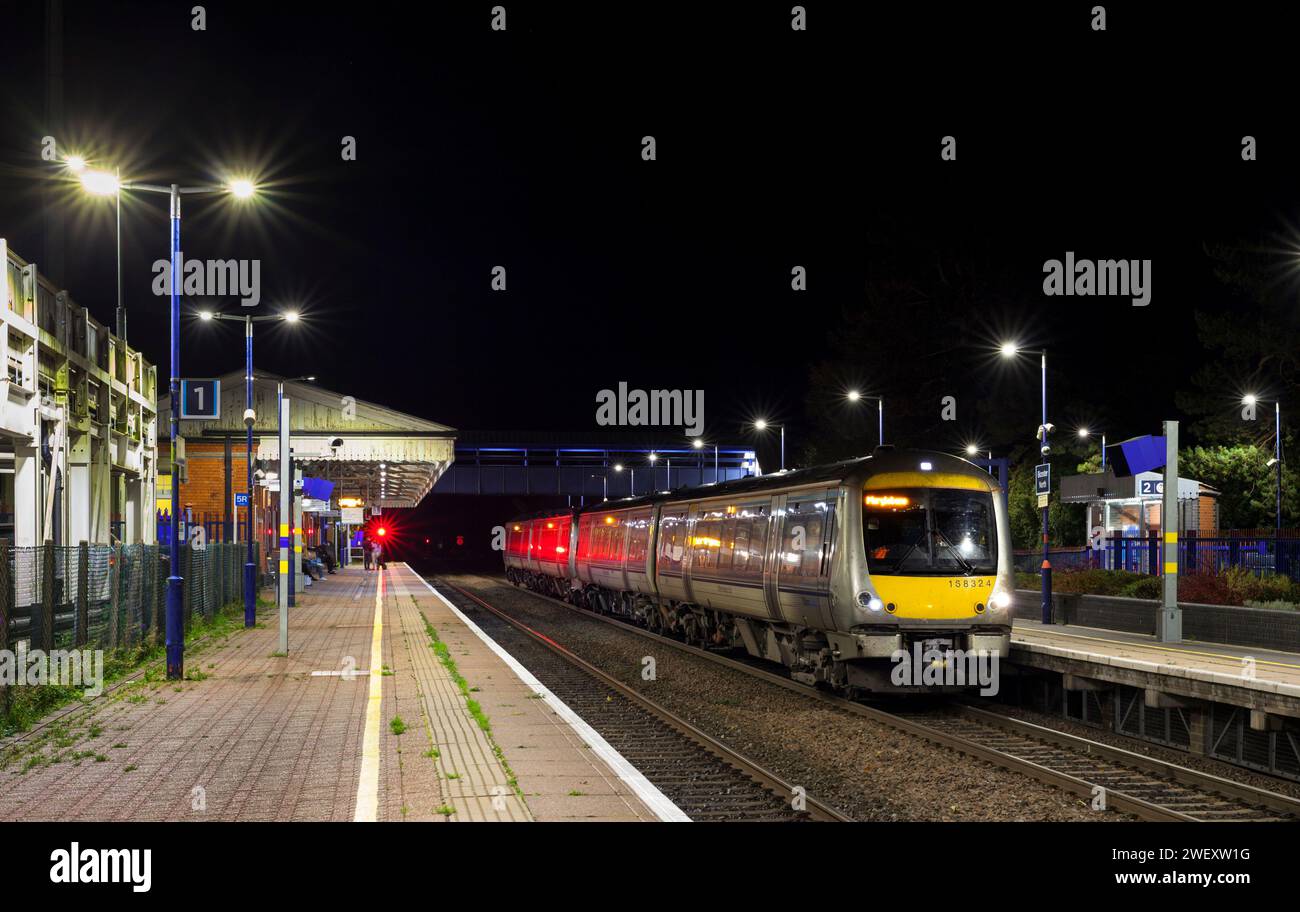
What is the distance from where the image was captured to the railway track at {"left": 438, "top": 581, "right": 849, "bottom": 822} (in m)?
9.98

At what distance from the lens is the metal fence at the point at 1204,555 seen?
20.7m

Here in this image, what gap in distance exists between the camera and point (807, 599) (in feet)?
54.2

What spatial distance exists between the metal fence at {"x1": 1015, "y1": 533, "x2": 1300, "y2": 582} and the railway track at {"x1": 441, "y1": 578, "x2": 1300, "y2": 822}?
19.7ft

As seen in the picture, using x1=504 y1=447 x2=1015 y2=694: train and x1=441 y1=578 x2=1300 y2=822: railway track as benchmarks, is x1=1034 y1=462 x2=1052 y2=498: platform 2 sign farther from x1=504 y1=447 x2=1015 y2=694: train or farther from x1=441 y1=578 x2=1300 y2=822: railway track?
x1=441 y1=578 x2=1300 y2=822: railway track

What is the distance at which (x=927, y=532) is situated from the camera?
15.8m

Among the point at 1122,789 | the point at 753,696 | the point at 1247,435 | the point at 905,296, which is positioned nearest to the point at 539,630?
the point at 753,696

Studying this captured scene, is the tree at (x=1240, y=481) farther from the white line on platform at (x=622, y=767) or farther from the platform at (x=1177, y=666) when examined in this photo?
the white line on platform at (x=622, y=767)

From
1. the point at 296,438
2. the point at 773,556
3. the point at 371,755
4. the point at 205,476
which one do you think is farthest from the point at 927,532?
the point at 205,476

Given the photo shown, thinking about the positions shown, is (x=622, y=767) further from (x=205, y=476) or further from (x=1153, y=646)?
(x=205, y=476)

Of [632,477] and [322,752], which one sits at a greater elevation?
[632,477]

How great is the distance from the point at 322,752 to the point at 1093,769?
697 cm

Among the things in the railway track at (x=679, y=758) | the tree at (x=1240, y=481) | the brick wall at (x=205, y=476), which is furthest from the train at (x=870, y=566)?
the brick wall at (x=205, y=476)
